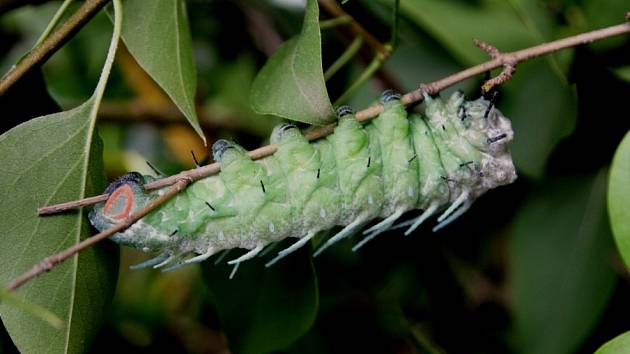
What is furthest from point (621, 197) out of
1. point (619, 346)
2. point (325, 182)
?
point (325, 182)

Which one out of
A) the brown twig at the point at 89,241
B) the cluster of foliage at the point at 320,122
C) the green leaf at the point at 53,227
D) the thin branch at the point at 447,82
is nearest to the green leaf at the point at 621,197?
the cluster of foliage at the point at 320,122

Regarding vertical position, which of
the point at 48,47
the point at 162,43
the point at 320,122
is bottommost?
the point at 320,122

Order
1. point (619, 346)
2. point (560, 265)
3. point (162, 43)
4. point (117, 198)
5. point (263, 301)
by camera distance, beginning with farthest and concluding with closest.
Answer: point (560, 265)
point (263, 301)
point (162, 43)
point (117, 198)
point (619, 346)

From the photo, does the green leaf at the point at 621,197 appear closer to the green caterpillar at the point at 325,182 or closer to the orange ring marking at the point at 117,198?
the green caterpillar at the point at 325,182

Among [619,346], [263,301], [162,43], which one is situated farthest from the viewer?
[263,301]

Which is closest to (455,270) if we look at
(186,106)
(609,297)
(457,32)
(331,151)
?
(609,297)

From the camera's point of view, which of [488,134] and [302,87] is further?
[488,134]

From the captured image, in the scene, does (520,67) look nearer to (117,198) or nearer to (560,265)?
(560,265)

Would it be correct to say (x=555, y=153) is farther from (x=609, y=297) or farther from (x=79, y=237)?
(x=79, y=237)

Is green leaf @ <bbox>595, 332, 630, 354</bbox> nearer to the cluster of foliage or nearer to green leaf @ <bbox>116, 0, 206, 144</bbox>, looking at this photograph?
the cluster of foliage

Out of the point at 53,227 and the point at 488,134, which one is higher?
the point at 53,227
